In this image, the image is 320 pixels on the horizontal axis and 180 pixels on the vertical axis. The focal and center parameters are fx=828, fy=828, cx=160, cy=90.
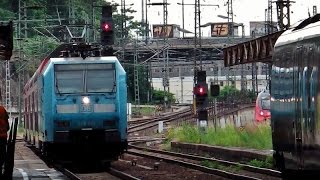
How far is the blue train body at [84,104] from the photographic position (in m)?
24.5

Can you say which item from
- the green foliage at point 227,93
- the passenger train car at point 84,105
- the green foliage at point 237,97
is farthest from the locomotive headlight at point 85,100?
the green foliage at point 227,93

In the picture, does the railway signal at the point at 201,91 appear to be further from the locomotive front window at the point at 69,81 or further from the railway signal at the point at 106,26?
the locomotive front window at the point at 69,81

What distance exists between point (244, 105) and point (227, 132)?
133 feet

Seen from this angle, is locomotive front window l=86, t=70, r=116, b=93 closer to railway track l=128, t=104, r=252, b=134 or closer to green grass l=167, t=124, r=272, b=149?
green grass l=167, t=124, r=272, b=149

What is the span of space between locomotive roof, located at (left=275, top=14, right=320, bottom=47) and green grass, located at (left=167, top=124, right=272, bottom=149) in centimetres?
1500

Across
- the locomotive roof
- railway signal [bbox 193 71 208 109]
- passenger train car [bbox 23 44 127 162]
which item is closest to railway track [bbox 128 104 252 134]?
railway signal [bbox 193 71 208 109]

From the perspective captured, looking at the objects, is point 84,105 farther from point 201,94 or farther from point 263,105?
point 263,105

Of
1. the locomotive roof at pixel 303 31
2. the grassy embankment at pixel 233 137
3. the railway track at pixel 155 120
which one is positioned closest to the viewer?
the locomotive roof at pixel 303 31

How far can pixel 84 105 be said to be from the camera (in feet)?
81.2

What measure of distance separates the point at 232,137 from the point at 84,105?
1359 cm

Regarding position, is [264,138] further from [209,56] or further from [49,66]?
[209,56]

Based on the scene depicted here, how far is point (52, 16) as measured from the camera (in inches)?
3108

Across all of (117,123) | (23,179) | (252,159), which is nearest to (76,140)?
(117,123)

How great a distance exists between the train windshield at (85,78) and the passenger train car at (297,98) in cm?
870
